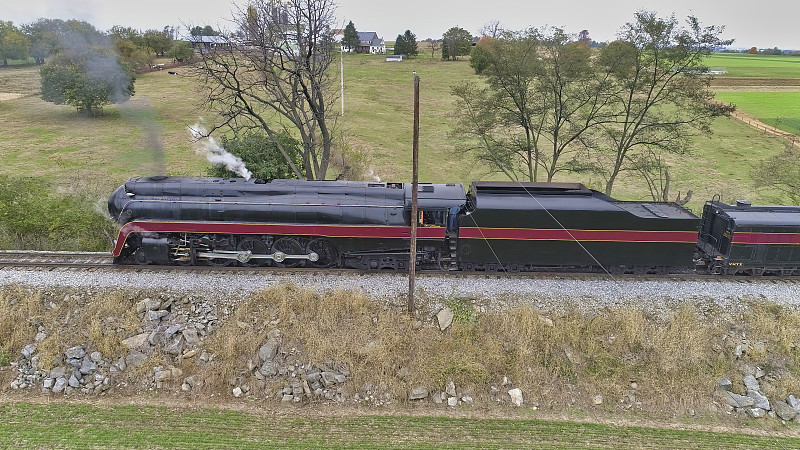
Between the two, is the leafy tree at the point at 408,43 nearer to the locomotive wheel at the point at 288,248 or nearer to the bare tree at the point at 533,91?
the bare tree at the point at 533,91

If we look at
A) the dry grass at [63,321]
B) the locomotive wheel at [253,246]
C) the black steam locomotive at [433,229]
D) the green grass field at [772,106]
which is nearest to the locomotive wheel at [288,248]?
the black steam locomotive at [433,229]

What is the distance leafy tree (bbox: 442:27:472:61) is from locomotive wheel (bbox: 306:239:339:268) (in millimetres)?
63822

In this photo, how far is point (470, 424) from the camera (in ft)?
35.4

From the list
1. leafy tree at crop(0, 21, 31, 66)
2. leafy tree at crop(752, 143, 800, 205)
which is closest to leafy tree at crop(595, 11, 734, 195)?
leafy tree at crop(752, 143, 800, 205)

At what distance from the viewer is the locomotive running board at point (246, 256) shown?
15.4 metres

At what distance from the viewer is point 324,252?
15875mm

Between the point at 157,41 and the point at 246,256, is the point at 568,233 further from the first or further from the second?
the point at 157,41

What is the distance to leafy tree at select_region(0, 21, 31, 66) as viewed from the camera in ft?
140

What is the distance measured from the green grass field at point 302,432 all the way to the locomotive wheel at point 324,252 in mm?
5729

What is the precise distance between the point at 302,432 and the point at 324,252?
21.4ft

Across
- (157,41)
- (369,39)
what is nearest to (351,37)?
(369,39)

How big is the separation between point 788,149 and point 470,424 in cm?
2386

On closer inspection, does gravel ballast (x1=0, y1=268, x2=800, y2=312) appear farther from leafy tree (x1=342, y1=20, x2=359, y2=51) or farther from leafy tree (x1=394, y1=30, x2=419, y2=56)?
leafy tree (x1=342, y1=20, x2=359, y2=51)

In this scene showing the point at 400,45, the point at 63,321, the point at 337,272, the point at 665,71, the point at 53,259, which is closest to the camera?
the point at 63,321
